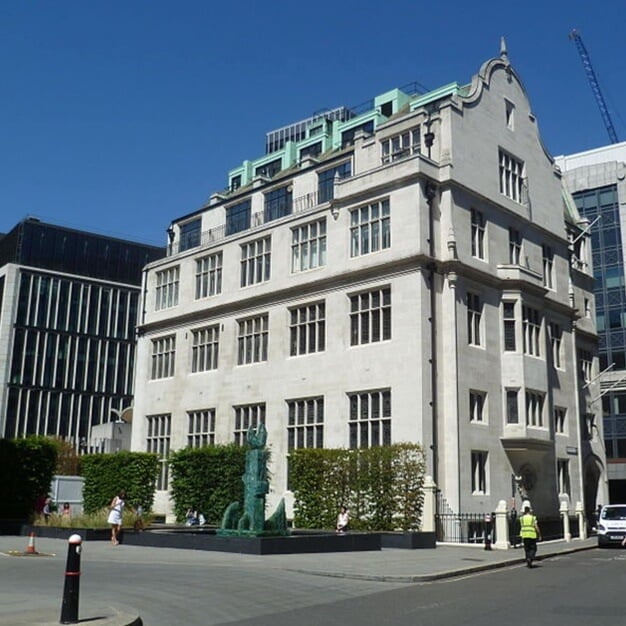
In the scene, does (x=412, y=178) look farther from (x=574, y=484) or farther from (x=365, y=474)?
(x=574, y=484)

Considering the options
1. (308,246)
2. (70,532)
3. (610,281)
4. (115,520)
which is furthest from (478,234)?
(610,281)

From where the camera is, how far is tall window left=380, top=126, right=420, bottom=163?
3869 centimetres

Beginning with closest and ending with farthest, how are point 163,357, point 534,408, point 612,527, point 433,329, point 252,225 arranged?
point 612,527 < point 433,329 < point 534,408 < point 252,225 < point 163,357

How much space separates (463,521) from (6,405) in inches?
2796

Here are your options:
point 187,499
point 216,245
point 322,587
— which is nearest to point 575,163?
point 216,245

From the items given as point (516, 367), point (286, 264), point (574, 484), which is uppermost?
point (286, 264)

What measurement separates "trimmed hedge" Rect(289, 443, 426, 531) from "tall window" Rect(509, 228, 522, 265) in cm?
1318

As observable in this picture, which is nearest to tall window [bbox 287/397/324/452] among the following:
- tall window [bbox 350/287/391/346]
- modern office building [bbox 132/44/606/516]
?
modern office building [bbox 132/44/606/516]

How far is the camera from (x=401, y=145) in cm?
3938

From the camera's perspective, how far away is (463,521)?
32406 millimetres

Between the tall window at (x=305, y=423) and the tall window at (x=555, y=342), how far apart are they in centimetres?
1332

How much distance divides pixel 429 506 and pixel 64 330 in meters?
74.5

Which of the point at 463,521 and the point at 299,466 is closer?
the point at 463,521

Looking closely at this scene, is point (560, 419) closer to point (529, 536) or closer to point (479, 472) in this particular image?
point (479, 472)
